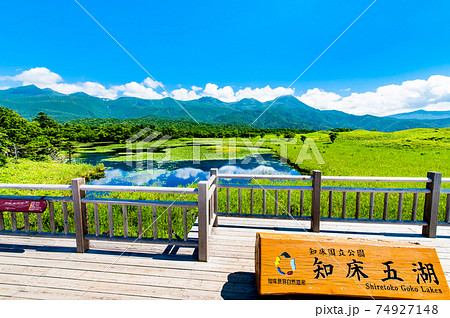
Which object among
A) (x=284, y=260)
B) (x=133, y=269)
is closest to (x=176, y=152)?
(x=133, y=269)

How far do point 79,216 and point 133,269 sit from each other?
127 cm

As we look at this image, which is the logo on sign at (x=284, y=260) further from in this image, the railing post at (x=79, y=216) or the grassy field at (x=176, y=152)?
the grassy field at (x=176, y=152)

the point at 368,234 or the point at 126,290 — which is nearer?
the point at 126,290

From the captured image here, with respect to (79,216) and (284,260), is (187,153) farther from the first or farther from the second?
(284,260)

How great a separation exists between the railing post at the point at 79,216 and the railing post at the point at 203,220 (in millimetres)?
1933

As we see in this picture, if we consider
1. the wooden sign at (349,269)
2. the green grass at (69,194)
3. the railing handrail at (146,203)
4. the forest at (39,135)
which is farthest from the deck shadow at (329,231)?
the forest at (39,135)

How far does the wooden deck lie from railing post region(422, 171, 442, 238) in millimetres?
179

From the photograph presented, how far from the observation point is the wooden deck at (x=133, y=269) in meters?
2.56

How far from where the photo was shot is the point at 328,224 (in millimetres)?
4711

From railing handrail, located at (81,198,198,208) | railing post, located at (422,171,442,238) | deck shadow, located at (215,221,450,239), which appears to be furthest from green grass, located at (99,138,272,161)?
railing post, located at (422,171,442,238)

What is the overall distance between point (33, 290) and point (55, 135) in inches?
1561

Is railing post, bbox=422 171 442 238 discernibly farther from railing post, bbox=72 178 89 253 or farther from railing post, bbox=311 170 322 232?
railing post, bbox=72 178 89 253
